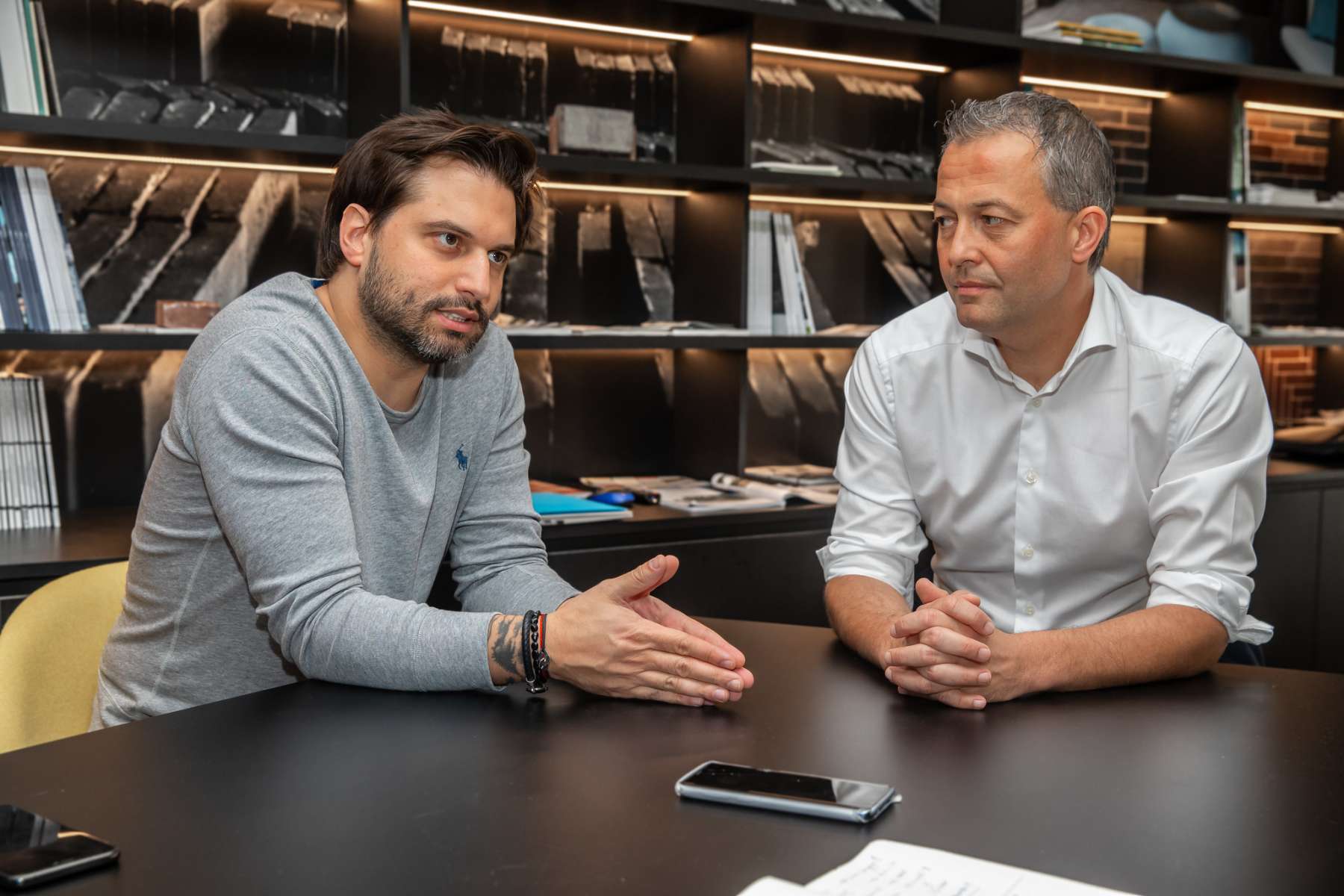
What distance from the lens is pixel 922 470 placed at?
203 centimetres

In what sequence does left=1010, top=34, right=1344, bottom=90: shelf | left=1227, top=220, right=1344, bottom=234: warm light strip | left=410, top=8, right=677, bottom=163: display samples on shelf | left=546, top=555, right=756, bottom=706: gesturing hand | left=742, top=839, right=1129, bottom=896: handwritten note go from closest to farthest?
left=742, top=839, right=1129, bottom=896: handwritten note
left=546, top=555, right=756, bottom=706: gesturing hand
left=410, top=8, right=677, bottom=163: display samples on shelf
left=1010, top=34, right=1344, bottom=90: shelf
left=1227, top=220, right=1344, bottom=234: warm light strip

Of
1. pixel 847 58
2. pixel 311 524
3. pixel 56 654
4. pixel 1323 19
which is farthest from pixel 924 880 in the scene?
pixel 1323 19

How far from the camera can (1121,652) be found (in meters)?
1.48

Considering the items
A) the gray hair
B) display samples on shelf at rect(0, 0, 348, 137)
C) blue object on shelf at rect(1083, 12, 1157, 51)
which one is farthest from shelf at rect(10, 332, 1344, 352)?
the gray hair

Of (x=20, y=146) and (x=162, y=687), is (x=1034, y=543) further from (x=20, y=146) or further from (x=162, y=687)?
(x=20, y=146)

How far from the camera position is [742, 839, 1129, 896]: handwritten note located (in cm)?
89

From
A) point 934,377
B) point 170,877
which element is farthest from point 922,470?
point 170,877

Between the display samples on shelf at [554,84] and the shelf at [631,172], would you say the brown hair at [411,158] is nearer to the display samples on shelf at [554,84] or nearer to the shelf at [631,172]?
the shelf at [631,172]

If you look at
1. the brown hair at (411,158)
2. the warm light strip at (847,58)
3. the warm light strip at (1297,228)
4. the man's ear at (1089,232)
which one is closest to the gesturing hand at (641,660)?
the brown hair at (411,158)

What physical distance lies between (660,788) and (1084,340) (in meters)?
1.14

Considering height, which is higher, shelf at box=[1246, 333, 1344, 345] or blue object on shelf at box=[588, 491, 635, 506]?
shelf at box=[1246, 333, 1344, 345]

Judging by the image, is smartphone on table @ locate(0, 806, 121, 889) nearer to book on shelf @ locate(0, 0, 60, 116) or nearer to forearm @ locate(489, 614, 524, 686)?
forearm @ locate(489, 614, 524, 686)

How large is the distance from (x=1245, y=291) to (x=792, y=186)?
5.72 feet

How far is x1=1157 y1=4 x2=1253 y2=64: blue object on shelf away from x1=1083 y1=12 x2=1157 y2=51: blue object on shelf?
0.04m
